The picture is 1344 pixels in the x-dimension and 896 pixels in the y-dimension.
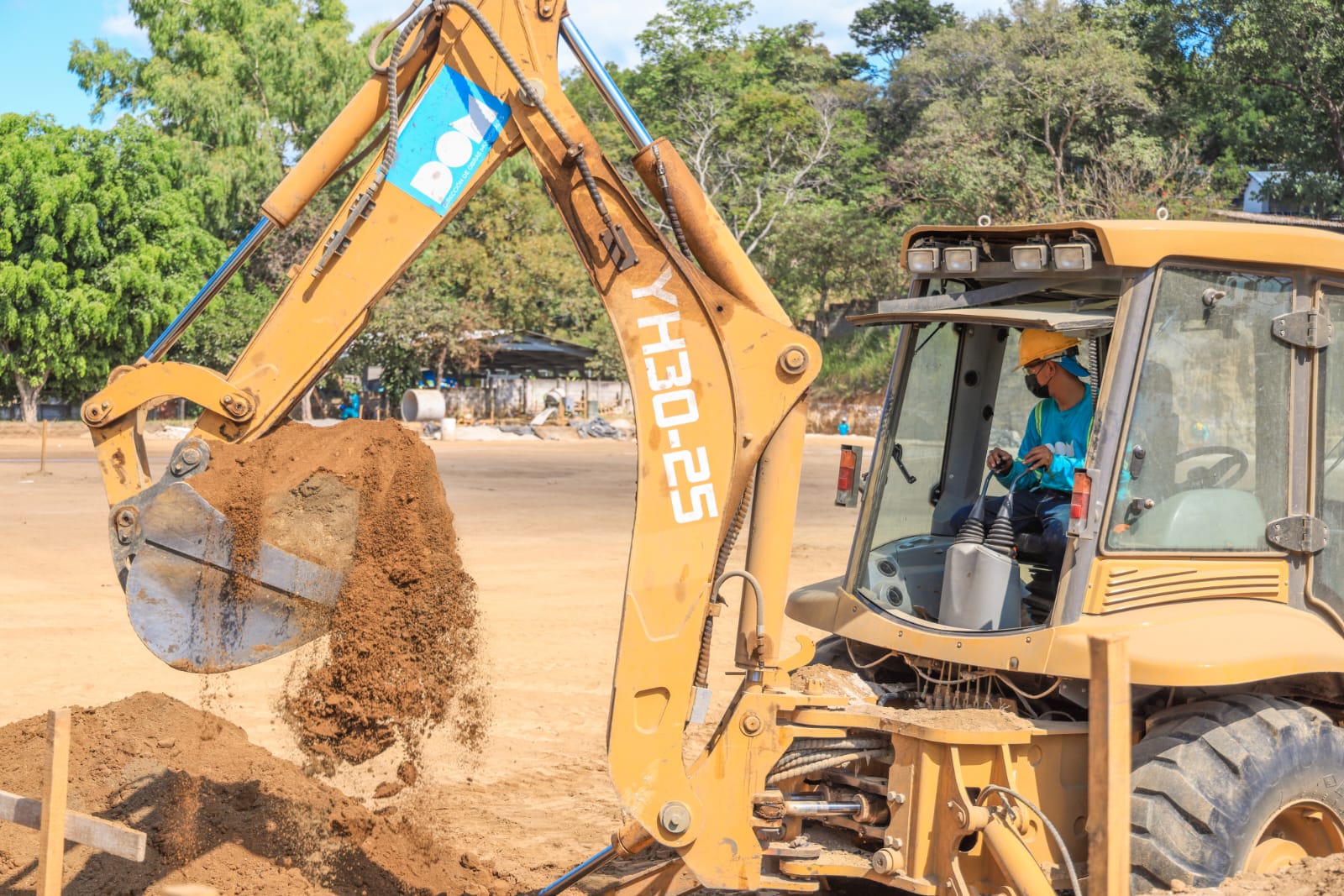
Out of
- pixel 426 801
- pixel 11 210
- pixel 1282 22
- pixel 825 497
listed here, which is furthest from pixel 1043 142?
pixel 426 801

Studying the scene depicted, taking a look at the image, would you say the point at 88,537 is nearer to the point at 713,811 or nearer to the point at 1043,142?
the point at 713,811

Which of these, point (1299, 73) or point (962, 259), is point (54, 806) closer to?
point (962, 259)

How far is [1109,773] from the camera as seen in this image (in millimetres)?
3232

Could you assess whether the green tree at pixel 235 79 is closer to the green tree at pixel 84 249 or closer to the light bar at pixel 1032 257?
the green tree at pixel 84 249

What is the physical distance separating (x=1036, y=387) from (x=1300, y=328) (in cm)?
103

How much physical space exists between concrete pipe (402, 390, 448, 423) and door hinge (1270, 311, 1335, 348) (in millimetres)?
32550

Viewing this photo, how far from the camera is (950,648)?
14.7 ft

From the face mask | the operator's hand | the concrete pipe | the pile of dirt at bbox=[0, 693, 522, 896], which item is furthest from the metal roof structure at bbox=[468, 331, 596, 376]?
the operator's hand

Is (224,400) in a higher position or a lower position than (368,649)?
higher

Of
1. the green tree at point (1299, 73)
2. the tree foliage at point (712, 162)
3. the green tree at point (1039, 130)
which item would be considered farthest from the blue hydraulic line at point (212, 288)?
the green tree at point (1299, 73)

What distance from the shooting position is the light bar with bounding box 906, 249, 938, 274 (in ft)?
15.7

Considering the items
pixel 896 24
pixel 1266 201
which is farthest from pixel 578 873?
pixel 896 24

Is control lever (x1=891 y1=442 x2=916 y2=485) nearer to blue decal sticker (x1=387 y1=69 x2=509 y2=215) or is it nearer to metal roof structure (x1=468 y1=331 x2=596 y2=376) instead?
blue decal sticker (x1=387 y1=69 x2=509 y2=215)

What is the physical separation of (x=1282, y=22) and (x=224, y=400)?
1197 inches
